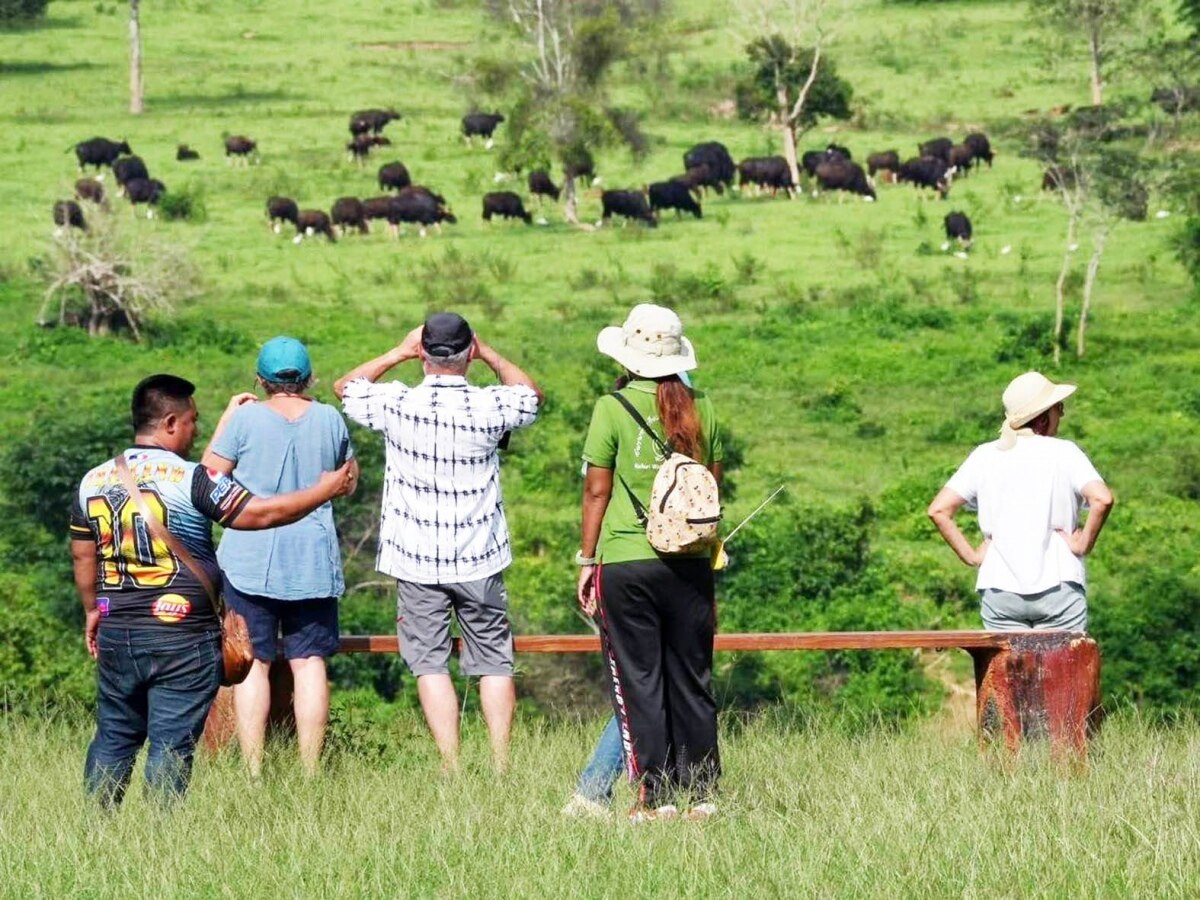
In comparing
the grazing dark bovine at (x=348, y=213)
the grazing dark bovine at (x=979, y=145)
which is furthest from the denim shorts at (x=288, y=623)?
the grazing dark bovine at (x=979, y=145)

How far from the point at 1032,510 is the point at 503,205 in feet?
88.3

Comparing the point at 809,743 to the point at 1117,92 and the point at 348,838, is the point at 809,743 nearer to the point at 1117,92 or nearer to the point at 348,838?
the point at 348,838

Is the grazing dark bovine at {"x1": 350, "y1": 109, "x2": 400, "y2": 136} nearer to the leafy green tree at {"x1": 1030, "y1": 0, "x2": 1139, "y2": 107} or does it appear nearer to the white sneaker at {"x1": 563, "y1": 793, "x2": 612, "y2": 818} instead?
the leafy green tree at {"x1": 1030, "y1": 0, "x2": 1139, "y2": 107}

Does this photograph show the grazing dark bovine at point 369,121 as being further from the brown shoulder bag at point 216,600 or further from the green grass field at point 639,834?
the brown shoulder bag at point 216,600

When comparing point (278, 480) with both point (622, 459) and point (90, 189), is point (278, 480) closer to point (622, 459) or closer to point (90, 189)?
point (622, 459)

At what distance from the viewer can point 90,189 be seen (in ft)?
110

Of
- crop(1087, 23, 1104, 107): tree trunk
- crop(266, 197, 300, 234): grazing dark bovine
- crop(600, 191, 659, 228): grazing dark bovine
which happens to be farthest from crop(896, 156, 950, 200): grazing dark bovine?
crop(266, 197, 300, 234): grazing dark bovine

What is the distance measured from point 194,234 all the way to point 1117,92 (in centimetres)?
1987

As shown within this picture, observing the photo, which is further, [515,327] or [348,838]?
[515,327]

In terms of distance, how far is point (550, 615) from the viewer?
1614cm

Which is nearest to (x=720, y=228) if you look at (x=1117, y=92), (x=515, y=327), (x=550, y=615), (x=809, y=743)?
(x=515, y=327)

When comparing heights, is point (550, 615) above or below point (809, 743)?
below

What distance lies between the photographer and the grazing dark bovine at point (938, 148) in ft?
119

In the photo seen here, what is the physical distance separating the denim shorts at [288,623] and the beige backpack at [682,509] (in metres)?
1.35
